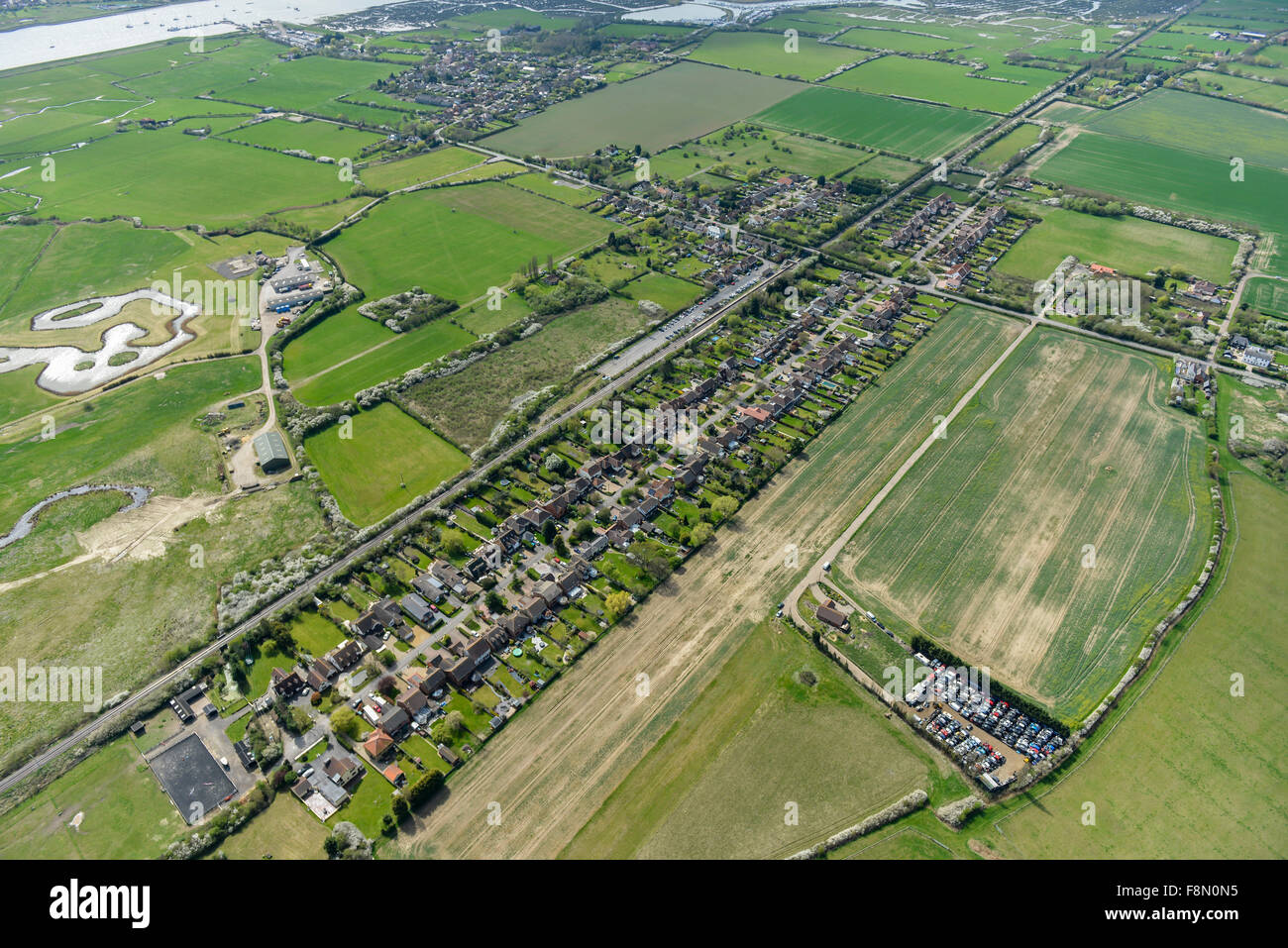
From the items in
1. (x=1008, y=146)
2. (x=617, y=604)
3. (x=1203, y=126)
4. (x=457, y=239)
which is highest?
(x=1203, y=126)

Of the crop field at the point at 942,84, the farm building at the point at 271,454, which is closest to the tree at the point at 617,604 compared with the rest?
the farm building at the point at 271,454

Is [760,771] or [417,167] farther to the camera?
[417,167]

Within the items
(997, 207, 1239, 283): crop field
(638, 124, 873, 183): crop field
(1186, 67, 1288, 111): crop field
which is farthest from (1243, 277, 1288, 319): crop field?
(1186, 67, 1288, 111): crop field

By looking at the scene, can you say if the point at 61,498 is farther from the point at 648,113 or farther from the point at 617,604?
the point at 648,113

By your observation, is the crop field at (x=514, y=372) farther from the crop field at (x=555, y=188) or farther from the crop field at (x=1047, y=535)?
the crop field at (x=1047, y=535)

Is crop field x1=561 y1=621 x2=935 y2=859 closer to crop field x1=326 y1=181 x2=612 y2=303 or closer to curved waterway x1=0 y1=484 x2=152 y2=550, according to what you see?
curved waterway x1=0 y1=484 x2=152 y2=550

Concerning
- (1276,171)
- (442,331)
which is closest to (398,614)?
(442,331)

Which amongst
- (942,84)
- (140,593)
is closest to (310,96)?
(942,84)
